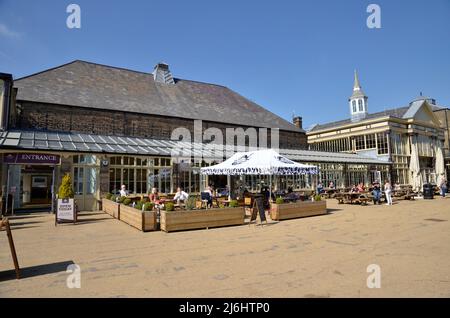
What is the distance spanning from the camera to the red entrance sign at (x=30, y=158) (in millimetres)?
12438

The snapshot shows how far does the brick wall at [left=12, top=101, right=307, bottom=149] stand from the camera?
17312 millimetres

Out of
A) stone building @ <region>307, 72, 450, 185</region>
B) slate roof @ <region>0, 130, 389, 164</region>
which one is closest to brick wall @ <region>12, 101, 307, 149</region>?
slate roof @ <region>0, 130, 389, 164</region>

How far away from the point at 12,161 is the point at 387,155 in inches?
1223

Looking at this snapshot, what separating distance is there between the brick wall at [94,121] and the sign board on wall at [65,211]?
9669 mm

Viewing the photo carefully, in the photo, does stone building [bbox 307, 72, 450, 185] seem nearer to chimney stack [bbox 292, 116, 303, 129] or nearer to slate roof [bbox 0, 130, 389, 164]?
chimney stack [bbox 292, 116, 303, 129]

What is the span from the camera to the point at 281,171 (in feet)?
35.5

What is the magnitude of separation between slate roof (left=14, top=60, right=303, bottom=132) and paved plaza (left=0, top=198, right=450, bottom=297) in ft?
42.6

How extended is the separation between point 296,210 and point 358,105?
3111cm

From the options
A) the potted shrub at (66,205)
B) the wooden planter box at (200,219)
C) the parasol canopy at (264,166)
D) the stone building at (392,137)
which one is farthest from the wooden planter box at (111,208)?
the stone building at (392,137)

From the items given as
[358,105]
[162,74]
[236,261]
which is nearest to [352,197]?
[236,261]
